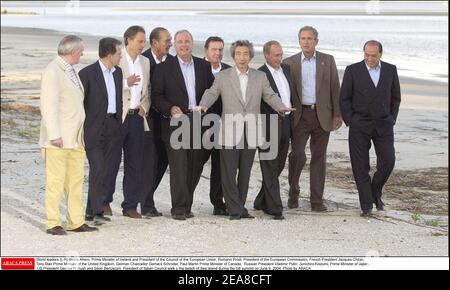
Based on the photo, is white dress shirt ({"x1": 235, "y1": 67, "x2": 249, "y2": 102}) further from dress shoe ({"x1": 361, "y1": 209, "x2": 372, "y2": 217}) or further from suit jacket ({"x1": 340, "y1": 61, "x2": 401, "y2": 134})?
dress shoe ({"x1": 361, "y1": 209, "x2": 372, "y2": 217})

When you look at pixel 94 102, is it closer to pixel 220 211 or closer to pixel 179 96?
pixel 179 96

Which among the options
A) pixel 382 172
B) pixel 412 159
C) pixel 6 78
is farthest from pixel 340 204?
pixel 6 78

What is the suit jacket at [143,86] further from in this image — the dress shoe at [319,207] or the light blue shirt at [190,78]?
the dress shoe at [319,207]

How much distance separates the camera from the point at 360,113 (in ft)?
33.6

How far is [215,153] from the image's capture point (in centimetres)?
1013

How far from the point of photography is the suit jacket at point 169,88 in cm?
980

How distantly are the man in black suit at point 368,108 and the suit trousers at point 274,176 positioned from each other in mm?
579

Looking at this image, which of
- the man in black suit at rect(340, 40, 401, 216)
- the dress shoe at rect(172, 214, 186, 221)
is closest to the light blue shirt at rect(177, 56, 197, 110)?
the dress shoe at rect(172, 214, 186, 221)

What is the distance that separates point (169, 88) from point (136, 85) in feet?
0.96

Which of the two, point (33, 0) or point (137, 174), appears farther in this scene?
point (33, 0)

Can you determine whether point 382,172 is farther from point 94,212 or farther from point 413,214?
point 94,212

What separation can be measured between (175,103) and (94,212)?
3.98 feet

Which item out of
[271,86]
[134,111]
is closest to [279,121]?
[271,86]

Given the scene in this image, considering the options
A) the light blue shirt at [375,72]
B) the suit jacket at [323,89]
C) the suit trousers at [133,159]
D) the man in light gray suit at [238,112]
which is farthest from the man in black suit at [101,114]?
the light blue shirt at [375,72]
